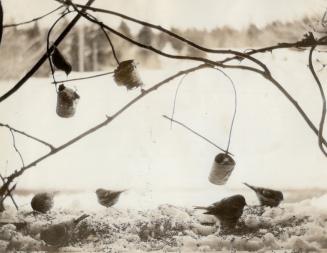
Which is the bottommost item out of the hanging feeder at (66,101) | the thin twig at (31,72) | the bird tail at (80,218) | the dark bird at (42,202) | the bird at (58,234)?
the bird at (58,234)

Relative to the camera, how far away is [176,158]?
1844 millimetres

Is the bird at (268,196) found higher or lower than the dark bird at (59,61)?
lower

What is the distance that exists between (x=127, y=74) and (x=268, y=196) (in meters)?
0.68

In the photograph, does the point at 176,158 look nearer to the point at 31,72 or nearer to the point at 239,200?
the point at 239,200

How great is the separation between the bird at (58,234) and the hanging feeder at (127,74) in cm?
55

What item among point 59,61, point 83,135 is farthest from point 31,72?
point 83,135

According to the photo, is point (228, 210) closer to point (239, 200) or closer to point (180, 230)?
point (239, 200)

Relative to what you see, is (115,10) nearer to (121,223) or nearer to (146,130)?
(146,130)

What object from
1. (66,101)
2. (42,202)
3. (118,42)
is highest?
(118,42)

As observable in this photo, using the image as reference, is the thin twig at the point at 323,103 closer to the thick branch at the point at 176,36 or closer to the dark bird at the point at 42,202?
the thick branch at the point at 176,36

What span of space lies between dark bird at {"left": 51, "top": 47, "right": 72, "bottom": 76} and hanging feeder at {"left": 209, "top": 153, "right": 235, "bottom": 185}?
633mm

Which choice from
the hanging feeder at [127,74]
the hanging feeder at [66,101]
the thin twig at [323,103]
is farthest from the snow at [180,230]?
the hanging feeder at [127,74]

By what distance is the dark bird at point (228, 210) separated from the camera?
5.91 ft

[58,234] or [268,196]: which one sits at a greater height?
[268,196]
